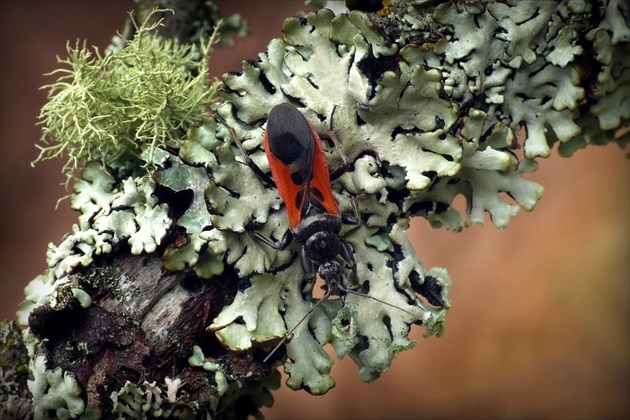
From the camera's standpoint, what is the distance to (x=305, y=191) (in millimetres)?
873

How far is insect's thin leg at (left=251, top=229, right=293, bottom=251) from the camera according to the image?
866 mm

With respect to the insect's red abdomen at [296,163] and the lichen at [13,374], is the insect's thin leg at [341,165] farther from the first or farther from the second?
the lichen at [13,374]

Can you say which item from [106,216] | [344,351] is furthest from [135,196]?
[344,351]

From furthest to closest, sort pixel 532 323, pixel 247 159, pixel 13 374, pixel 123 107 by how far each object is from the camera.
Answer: pixel 532 323 < pixel 123 107 < pixel 247 159 < pixel 13 374

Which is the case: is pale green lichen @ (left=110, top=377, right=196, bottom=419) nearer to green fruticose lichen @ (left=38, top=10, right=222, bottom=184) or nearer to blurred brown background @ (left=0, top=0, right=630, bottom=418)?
green fruticose lichen @ (left=38, top=10, right=222, bottom=184)

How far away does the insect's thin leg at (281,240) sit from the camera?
866mm

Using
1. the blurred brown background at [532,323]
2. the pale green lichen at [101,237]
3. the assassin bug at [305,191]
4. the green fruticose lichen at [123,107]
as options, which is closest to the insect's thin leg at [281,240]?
the assassin bug at [305,191]

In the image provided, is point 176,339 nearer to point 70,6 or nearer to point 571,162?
point 571,162

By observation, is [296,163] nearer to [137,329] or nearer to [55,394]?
[137,329]

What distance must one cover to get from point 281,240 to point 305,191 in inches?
3.0

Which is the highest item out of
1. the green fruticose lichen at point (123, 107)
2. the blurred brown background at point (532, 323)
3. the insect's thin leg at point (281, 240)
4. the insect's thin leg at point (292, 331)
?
the green fruticose lichen at point (123, 107)

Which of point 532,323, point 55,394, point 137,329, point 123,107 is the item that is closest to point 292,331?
point 137,329

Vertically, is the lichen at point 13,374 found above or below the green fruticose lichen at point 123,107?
below

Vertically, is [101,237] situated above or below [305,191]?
above
